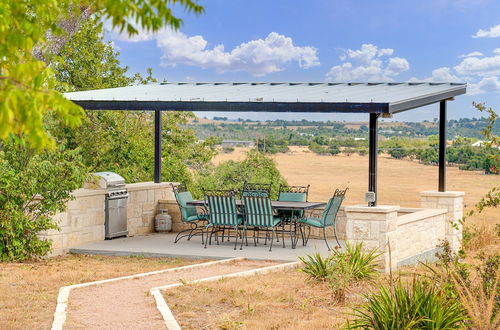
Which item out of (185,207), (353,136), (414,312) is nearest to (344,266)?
(414,312)

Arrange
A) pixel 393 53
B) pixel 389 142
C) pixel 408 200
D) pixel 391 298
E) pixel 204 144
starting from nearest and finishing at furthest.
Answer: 1. pixel 391 298
2. pixel 204 144
3. pixel 408 200
4. pixel 389 142
5. pixel 393 53

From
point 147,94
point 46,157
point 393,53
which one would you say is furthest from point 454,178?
point 46,157

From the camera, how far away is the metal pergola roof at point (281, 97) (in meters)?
12.4

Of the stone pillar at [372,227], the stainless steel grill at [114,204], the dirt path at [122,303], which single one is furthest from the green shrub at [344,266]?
the stainless steel grill at [114,204]

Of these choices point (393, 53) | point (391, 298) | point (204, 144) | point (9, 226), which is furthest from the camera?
point (393, 53)

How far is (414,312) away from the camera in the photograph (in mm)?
6953

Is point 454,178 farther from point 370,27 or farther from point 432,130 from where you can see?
point 370,27

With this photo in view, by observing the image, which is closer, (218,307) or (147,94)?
(218,307)

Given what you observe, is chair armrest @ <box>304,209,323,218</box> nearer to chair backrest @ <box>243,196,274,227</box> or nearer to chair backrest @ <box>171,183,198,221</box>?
chair backrest @ <box>243,196,274,227</box>

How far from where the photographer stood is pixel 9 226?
11812 mm

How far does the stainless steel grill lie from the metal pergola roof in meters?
1.36

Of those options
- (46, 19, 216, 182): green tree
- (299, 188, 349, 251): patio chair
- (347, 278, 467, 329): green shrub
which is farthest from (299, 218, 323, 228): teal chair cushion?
(46, 19, 216, 182): green tree

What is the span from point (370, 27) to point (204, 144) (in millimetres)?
33287

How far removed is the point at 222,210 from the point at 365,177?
3582cm
